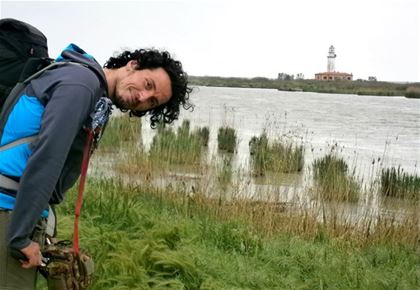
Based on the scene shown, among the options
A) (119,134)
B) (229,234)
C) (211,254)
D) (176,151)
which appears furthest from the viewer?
(119,134)

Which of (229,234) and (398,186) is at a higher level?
(229,234)

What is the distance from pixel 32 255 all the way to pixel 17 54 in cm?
68

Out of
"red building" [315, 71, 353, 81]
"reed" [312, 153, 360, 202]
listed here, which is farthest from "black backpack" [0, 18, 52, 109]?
"red building" [315, 71, 353, 81]

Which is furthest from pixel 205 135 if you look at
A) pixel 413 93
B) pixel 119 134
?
pixel 413 93

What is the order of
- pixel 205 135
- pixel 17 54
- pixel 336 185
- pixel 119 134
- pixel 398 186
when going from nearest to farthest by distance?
pixel 17 54
pixel 336 185
pixel 398 186
pixel 119 134
pixel 205 135

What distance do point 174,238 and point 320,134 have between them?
1531 cm

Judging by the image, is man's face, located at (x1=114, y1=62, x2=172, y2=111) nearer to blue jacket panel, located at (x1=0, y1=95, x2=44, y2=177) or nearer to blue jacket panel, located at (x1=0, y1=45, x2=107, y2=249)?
blue jacket panel, located at (x1=0, y1=45, x2=107, y2=249)

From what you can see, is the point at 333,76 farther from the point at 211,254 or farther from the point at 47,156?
the point at 47,156

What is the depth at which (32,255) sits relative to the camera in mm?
1728

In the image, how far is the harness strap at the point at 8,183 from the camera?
5.66 ft

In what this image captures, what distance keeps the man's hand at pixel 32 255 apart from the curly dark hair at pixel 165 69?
65cm

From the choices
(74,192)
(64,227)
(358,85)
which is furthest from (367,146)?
(358,85)

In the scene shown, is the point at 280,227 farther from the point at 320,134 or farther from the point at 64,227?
the point at 320,134

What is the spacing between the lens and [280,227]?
629 centimetres
